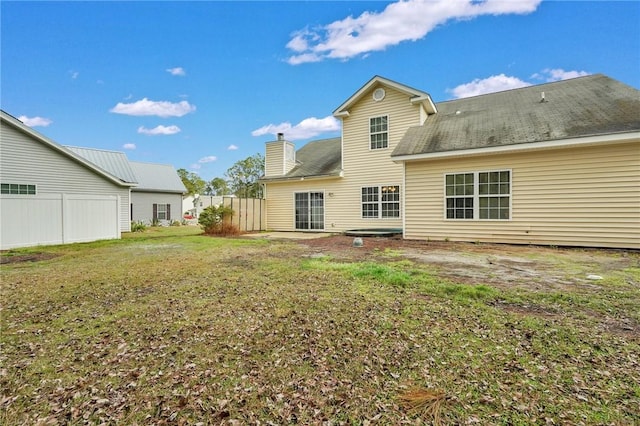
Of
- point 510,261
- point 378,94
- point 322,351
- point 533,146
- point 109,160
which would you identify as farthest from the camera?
point 109,160

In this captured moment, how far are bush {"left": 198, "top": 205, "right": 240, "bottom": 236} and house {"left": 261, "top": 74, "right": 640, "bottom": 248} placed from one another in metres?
3.54

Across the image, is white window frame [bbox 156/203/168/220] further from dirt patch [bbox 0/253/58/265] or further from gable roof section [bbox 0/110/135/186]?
dirt patch [bbox 0/253/58/265]

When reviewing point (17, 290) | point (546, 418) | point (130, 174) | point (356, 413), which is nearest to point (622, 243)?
point (546, 418)

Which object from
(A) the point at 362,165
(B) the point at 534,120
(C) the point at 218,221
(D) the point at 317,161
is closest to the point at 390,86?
(A) the point at 362,165

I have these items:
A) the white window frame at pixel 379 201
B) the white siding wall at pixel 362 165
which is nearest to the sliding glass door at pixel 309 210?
the white siding wall at pixel 362 165

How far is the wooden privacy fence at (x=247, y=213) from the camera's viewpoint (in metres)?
16.1

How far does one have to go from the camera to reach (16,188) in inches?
496

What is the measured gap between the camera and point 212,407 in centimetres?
212

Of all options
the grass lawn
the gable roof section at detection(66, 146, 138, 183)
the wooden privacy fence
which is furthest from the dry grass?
the gable roof section at detection(66, 146, 138, 183)

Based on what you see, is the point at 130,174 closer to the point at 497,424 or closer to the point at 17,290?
the point at 17,290

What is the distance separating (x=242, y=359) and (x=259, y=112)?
94.0ft

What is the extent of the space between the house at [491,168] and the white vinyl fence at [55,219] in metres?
8.21

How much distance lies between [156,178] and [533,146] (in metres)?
26.1

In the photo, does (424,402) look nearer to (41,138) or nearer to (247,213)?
(247,213)
